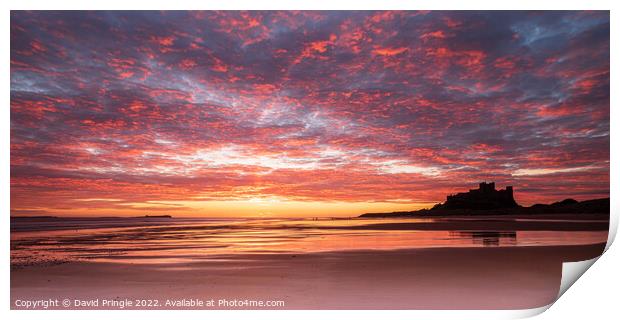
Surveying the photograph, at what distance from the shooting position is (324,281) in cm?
844

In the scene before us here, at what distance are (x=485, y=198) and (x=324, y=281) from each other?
24.7 ft

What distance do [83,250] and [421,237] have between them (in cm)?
943

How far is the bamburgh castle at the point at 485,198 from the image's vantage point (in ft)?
39.5

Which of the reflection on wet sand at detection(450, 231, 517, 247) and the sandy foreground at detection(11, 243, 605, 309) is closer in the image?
the sandy foreground at detection(11, 243, 605, 309)

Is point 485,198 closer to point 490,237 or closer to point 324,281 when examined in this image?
point 490,237

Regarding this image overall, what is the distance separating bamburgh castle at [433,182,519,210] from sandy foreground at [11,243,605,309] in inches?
93.9

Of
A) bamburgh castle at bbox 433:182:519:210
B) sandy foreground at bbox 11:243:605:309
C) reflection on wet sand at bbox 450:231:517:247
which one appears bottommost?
sandy foreground at bbox 11:243:605:309

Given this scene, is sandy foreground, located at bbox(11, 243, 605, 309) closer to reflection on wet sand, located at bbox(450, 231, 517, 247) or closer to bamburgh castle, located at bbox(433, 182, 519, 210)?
reflection on wet sand, located at bbox(450, 231, 517, 247)

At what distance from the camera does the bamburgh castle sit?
1205 cm

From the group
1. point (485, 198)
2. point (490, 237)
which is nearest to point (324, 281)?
point (490, 237)

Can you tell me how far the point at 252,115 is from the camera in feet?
35.3

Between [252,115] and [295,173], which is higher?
Result: [252,115]
